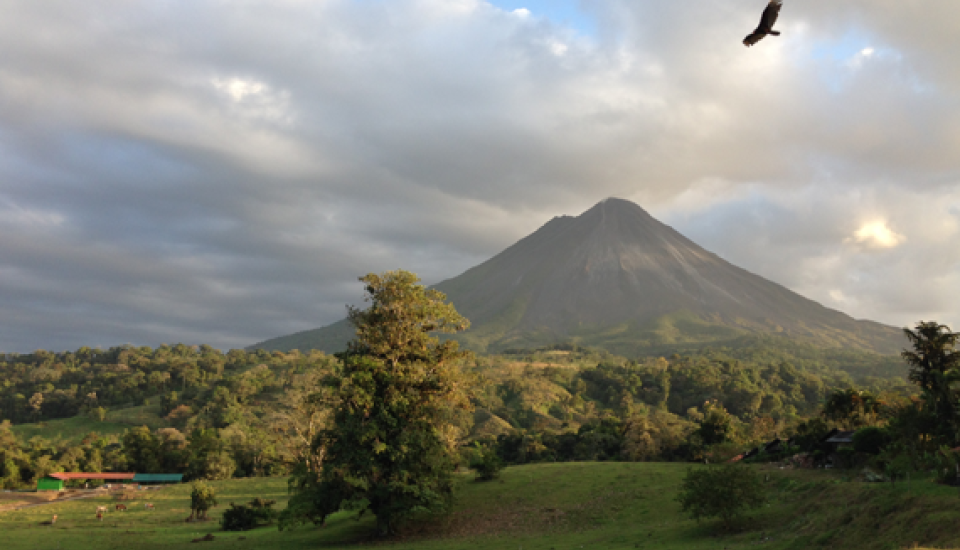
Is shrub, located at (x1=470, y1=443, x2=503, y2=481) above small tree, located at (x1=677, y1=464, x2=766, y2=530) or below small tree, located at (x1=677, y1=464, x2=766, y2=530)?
below

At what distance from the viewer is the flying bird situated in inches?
281

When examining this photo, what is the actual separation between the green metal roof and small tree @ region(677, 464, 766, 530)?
232 ft

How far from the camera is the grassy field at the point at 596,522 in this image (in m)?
18.7

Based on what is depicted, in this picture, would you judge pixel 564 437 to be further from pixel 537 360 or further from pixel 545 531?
pixel 537 360

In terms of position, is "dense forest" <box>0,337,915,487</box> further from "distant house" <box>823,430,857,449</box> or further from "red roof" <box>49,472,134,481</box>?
"distant house" <box>823,430,857,449</box>

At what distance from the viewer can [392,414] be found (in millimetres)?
31812

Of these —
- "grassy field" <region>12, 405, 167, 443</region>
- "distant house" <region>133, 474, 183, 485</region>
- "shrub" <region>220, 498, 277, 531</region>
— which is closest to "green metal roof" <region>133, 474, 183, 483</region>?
"distant house" <region>133, 474, 183, 485</region>

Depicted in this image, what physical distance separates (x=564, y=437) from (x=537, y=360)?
118m

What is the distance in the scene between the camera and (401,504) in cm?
2991

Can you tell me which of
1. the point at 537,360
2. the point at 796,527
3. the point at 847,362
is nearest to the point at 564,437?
the point at 796,527

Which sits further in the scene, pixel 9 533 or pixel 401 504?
pixel 9 533

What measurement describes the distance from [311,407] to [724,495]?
100 ft

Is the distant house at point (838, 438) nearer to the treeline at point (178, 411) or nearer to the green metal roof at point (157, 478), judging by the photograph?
the treeline at point (178, 411)

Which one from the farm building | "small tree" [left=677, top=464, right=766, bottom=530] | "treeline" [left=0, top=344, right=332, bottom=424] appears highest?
"treeline" [left=0, top=344, right=332, bottom=424]
